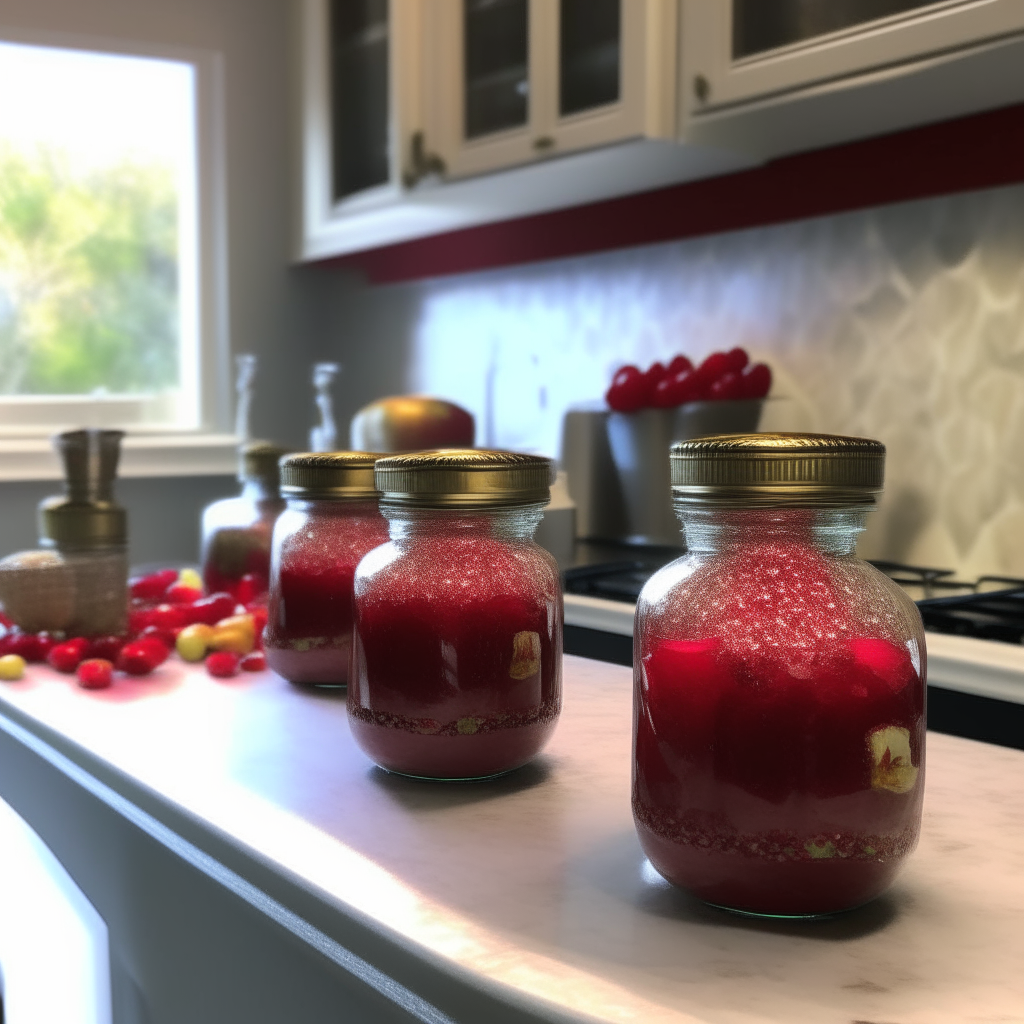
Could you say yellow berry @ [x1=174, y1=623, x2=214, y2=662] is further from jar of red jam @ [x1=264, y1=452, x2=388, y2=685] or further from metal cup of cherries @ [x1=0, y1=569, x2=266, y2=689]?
jar of red jam @ [x1=264, y1=452, x2=388, y2=685]

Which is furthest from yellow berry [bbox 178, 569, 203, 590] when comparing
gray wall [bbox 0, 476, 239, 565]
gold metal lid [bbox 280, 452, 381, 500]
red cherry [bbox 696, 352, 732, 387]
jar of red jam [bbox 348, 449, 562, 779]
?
gray wall [bbox 0, 476, 239, 565]

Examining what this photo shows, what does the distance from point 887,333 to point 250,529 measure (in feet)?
3.46

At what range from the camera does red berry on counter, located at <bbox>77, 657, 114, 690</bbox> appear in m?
0.99

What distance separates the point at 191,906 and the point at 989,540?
1.36m

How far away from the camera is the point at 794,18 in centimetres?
150

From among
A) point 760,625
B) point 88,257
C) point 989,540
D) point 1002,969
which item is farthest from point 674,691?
point 88,257

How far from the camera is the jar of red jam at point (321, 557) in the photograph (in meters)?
0.94

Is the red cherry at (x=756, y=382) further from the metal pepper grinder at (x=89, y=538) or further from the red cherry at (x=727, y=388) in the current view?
the metal pepper grinder at (x=89, y=538)

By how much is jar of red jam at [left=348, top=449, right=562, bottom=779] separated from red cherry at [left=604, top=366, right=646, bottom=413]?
1288 mm

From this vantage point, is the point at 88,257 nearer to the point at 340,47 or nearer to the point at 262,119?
the point at 262,119

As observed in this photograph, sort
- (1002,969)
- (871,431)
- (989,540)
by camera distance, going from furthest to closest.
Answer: (871,431) < (989,540) < (1002,969)

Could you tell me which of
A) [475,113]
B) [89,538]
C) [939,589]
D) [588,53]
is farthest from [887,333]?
[89,538]

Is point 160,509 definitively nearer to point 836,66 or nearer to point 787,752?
point 836,66

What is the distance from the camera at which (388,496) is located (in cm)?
72
